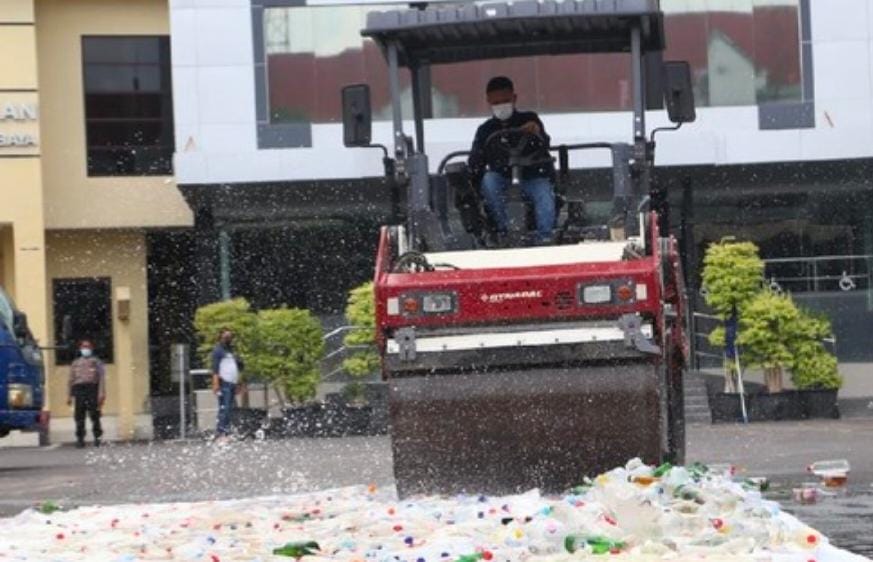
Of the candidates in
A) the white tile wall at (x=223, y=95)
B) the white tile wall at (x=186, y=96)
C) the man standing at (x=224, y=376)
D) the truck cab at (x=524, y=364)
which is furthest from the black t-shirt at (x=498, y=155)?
the white tile wall at (x=186, y=96)

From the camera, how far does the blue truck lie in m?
28.1

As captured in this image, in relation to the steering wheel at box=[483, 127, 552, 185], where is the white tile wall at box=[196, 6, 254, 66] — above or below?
above

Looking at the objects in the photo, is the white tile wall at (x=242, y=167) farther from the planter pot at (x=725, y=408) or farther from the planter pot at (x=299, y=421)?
the planter pot at (x=725, y=408)

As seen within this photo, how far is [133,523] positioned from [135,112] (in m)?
27.7

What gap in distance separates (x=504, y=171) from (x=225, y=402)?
19.3 metres

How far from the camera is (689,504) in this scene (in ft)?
38.9

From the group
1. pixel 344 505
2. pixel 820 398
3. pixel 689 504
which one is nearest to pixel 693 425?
pixel 820 398

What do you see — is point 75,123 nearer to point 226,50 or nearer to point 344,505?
point 226,50

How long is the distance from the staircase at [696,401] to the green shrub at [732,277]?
1.13m

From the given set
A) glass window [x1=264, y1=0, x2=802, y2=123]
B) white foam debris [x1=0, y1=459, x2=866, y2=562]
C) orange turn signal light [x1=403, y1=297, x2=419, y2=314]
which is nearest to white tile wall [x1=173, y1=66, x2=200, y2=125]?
glass window [x1=264, y1=0, x2=802, y2=123]

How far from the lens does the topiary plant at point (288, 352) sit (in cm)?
3556

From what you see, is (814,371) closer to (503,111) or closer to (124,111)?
(124,111)

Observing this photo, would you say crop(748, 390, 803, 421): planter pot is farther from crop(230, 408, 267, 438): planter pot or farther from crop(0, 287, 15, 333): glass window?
crop(0, 287, 15, 333): glass window

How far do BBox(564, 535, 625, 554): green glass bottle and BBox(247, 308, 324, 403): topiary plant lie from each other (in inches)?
980
